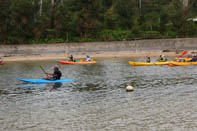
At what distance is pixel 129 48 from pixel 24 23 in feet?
56.9

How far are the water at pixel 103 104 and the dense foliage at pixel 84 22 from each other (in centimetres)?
2900

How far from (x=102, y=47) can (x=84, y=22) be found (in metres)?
6.33

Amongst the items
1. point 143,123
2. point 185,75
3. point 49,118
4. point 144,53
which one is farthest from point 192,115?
point 144,53

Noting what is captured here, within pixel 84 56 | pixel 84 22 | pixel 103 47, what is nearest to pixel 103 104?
pixel 84 56

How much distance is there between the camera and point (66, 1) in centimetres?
7125

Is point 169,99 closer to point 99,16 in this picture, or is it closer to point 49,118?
point 49,118

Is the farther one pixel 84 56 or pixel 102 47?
pixel 102 47

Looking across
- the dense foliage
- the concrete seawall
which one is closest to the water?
the concrete seawall

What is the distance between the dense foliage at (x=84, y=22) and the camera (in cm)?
6375

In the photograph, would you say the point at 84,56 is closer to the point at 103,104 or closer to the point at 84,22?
the point at 84,22

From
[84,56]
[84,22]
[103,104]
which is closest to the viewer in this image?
[103,104]

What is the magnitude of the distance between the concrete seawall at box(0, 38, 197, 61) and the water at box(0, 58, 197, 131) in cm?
2415

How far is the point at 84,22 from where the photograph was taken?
6462cm

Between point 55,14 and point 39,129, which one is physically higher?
point 55,14
